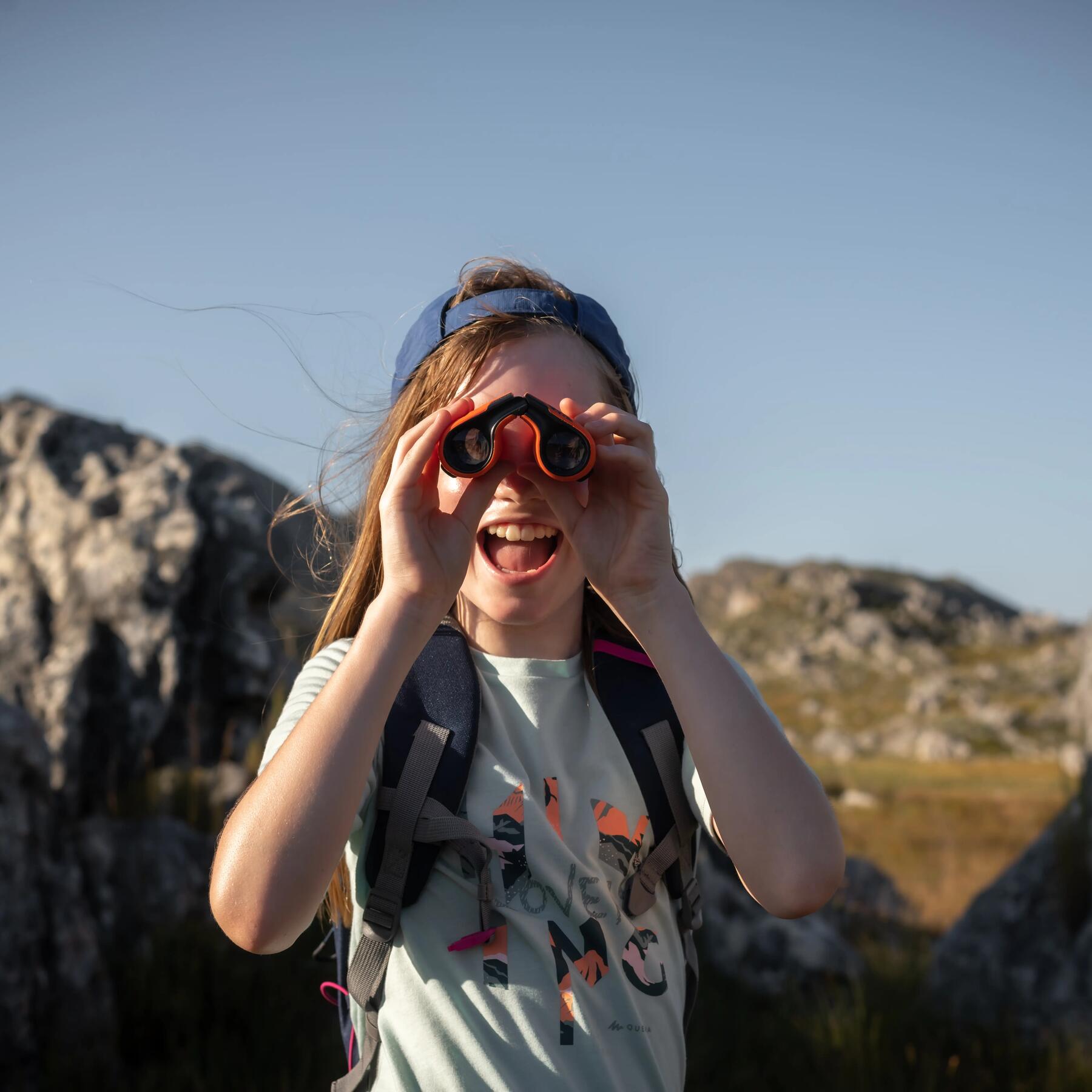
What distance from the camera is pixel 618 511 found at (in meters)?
2.37

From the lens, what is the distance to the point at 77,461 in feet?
25.1

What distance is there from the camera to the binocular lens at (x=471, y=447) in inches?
86.4

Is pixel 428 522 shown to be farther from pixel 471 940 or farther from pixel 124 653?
pixel 124 653

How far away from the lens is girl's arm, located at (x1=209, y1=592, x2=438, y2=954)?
1866 mm

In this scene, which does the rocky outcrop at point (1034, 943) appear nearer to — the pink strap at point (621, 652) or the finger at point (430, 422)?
the pink strap at point (621, 652)

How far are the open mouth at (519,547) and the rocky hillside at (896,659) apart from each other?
31.2 meters

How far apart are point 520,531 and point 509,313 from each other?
627mm

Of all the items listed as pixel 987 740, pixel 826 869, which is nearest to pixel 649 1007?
pixel 826 869

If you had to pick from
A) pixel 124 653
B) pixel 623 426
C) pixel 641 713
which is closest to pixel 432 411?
pixel 623 426

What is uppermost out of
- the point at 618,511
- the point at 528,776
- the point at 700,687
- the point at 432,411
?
the point at 432,411

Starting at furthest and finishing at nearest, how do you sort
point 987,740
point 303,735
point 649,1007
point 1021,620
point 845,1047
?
point 1021,620 → point 987,740 → point 845,1047 → point 649,1007 → point 303,735

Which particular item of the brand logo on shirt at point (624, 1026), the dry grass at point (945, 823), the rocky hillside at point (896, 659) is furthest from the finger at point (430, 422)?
the rocky hillside at point (896, 659)

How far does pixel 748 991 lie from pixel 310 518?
498 cm

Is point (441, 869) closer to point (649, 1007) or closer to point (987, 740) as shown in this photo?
point (649, 1007)
